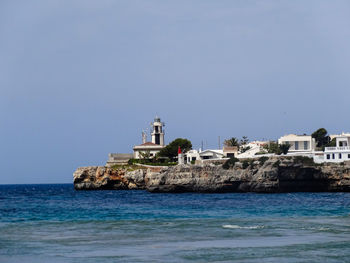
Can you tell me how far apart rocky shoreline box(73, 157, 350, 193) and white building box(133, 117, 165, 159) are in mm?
30349

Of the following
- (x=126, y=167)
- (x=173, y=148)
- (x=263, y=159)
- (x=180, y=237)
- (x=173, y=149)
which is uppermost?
(x=173, y=148)

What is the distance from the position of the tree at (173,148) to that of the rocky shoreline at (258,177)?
2158 centimetres

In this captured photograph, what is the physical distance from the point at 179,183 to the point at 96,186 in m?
26.6

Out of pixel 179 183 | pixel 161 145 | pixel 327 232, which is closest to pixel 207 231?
pixel 327 232

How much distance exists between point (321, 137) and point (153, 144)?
3538 cm

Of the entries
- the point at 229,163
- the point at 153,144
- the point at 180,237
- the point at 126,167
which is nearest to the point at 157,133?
the point at 153,144

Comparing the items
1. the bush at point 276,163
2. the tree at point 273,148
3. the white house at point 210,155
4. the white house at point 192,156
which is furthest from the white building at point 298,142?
the bush at point 276,163

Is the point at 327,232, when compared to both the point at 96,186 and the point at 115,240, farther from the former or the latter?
the point at 96,186

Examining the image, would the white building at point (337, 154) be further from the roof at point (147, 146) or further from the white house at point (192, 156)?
the roof at point (147, 146)

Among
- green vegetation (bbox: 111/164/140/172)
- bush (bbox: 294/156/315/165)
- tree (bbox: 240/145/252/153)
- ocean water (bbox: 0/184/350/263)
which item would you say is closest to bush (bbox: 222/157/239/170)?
bush (bbox: 294/156/315/165)

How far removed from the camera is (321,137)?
140125 mm

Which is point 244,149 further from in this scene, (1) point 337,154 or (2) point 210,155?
(1) point 337,154

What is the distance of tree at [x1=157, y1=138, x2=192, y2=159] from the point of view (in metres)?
134

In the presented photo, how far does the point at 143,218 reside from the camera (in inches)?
1928
